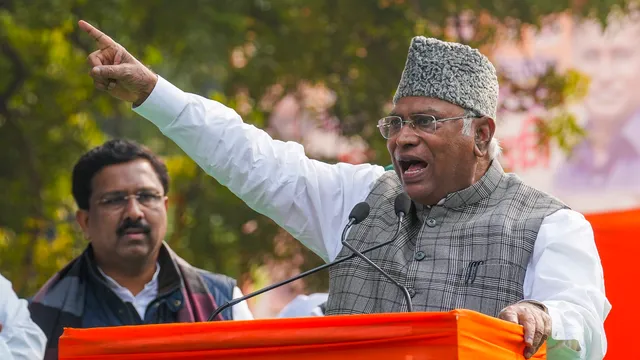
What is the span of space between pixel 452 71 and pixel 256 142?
75 cm

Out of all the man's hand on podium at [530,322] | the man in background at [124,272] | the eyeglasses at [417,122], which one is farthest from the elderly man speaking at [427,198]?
the man in background at [124,272]

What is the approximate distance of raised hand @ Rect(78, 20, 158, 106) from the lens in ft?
13.4

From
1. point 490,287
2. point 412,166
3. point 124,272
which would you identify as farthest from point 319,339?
point 124,272

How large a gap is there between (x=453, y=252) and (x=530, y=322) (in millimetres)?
718

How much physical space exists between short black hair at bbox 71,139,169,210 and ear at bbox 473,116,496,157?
2.17 meters

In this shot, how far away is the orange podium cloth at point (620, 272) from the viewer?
217 inches

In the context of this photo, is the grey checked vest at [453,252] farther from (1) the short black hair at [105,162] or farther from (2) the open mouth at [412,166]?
(1) the short black hair at [105,162]

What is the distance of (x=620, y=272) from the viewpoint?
5.70 meters

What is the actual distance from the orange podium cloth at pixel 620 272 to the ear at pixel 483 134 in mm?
1628

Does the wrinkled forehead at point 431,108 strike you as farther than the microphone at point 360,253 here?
Yes

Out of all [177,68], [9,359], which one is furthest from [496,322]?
[177,68]

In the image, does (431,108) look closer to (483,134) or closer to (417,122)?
(417,122)

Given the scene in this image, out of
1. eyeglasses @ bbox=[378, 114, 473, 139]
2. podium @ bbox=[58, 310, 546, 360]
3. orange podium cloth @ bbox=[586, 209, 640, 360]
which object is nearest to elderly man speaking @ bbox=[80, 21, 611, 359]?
eyeglasses @ bbox=[378, 114, 473, 139]

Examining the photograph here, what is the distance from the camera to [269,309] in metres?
14.6
